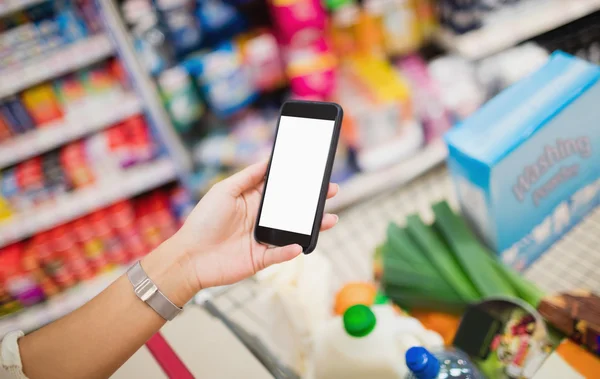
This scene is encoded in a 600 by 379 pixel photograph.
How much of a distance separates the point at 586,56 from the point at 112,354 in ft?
5.88

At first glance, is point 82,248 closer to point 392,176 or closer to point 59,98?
point 59,98

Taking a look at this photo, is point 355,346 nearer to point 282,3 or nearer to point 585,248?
A: point 585,248

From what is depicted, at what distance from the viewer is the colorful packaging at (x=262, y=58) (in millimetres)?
1714

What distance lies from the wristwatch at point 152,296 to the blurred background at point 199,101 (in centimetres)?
55

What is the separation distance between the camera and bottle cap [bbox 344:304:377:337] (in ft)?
2.43

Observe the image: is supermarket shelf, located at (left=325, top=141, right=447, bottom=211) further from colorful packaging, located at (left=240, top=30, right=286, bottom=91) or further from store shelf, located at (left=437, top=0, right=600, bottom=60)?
colorful packaging, located at (left=240, top=30, right=286, bottom=91)

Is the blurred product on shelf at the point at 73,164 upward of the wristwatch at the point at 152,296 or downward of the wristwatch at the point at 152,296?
downward

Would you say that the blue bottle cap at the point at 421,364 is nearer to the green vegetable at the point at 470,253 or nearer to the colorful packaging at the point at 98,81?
the green vegetable at the point at 470,253

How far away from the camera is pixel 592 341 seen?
0.69 meters

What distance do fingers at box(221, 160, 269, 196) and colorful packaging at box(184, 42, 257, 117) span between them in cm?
85

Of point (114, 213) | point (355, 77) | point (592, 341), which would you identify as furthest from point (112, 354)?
point (355, 77)

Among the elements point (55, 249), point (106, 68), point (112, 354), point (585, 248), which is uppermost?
point (106, 68)

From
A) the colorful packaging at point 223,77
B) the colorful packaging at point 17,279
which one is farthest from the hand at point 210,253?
the colorful packaging at point 17,279

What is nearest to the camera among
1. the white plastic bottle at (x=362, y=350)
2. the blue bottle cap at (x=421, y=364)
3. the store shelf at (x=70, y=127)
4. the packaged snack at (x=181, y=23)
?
the blue bottle cap at (x=421, y=364)
